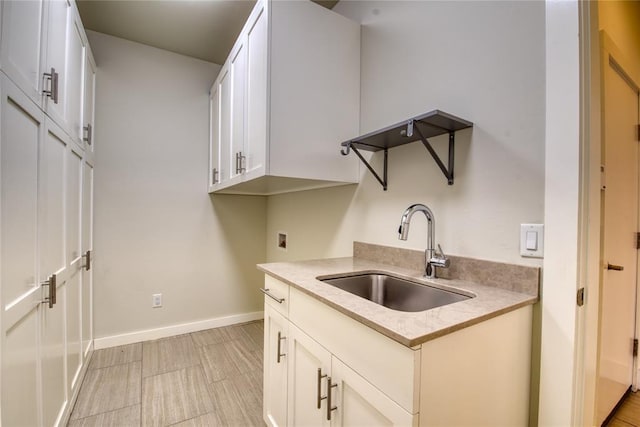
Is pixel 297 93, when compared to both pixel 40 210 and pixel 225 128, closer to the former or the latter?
pixel 225 128

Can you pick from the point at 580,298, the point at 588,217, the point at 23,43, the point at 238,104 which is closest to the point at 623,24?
the point at 588,217

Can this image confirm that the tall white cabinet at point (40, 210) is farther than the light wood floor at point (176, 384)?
No

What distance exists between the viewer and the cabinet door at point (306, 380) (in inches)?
40.7

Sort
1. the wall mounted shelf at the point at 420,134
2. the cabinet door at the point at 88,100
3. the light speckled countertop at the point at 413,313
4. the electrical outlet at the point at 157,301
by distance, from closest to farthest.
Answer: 1. the light speckled countertop at the point at 413,313
2. the wall mounted shelf at the point at 420,134
3. the cabinet door at the point at 88,100
4. the electrical outlet at the point at 157,301

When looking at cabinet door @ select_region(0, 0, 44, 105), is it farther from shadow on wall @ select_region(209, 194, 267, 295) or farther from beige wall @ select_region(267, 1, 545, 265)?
shadow on wall @ select_region(209, 194, 267, 295)

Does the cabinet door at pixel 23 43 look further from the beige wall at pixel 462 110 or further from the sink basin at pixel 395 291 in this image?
the beige wall at pixel 462 110

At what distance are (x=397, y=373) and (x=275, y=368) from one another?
2.73ft

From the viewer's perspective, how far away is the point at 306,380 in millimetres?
1144

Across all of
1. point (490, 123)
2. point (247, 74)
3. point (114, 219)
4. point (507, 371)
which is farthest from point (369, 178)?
point (114, 219)

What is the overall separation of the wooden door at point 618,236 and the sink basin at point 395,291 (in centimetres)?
93

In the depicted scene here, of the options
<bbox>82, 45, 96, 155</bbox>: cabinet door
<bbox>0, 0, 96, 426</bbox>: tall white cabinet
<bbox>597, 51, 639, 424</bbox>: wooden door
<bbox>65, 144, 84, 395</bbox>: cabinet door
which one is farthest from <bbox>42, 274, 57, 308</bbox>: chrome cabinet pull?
<bbox>597, 51, 639, 424</bbox>: wooden door

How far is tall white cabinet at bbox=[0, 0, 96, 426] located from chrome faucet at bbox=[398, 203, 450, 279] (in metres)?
1.33

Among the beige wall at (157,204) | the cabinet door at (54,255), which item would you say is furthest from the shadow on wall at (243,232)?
the cabinet door at (54,255)

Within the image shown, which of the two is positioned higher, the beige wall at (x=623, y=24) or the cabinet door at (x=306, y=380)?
the beige wall at (x=623, y=24)
